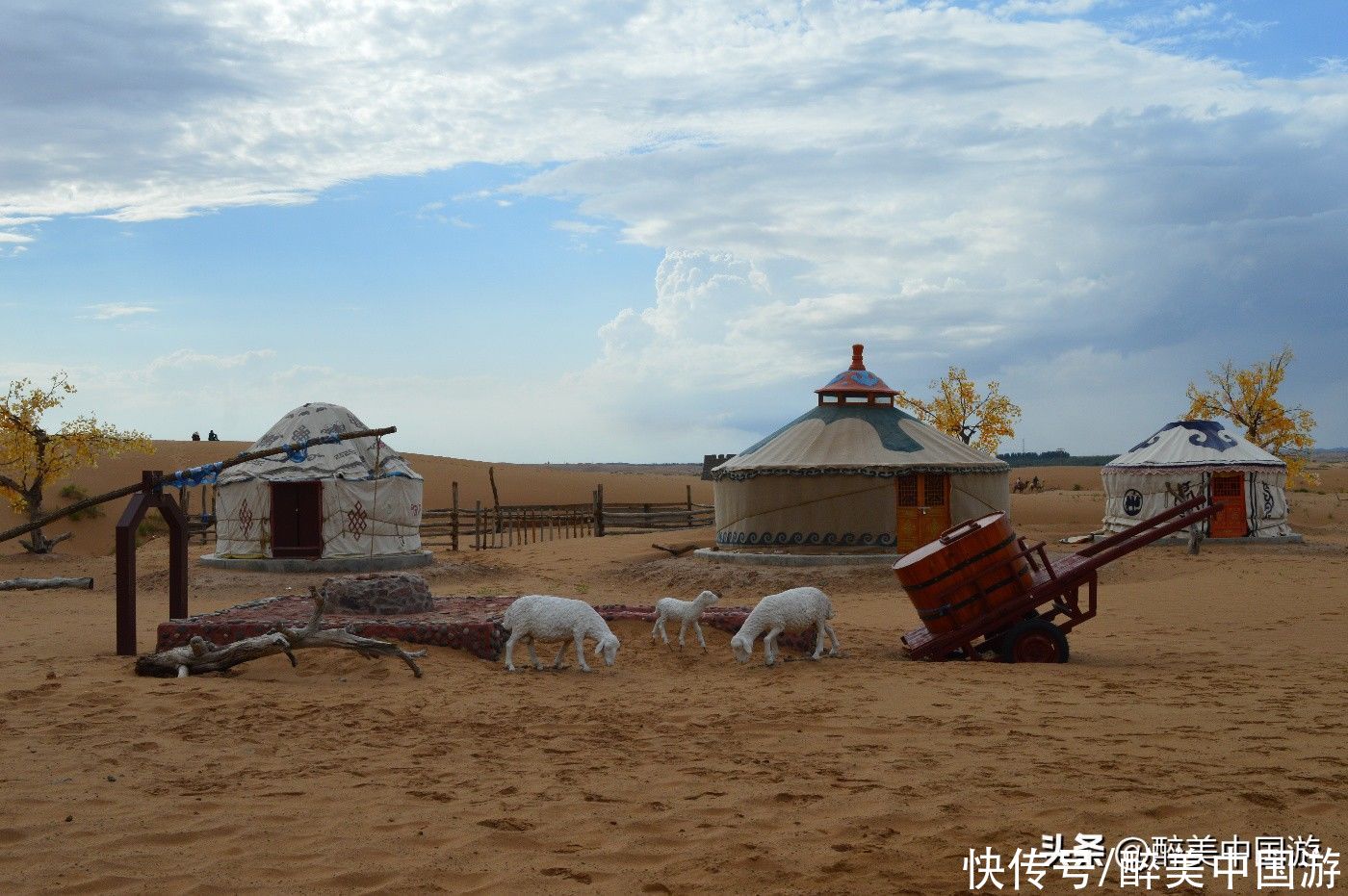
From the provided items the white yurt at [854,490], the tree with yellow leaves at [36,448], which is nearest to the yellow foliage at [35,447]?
the tree with yellow leaves at [36,448]

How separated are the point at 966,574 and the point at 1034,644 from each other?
816 mm

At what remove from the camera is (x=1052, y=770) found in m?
5.60

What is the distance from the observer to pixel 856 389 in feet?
67.0

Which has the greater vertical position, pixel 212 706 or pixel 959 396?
pixel 959 396

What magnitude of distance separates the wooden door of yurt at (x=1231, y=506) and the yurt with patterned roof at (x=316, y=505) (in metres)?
15.3

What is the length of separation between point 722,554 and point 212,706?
40.8ft

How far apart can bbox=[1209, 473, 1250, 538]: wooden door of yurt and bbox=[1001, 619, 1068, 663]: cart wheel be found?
15.2m

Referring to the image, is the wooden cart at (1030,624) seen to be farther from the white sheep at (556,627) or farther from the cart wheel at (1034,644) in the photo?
the white sheep at (556,627)

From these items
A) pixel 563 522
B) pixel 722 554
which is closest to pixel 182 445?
pixel 563 522

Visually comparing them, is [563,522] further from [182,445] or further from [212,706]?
[182,445]

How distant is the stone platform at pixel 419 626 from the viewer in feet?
32.0

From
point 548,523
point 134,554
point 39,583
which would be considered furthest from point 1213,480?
point 39,583

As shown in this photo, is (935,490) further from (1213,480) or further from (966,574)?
(966,574)

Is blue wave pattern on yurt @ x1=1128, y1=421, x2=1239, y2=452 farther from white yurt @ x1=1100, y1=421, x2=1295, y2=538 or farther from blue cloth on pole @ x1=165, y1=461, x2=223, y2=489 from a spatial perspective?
blue cloth on pole @ x1=165, y1=461, x2=223, y2=489
